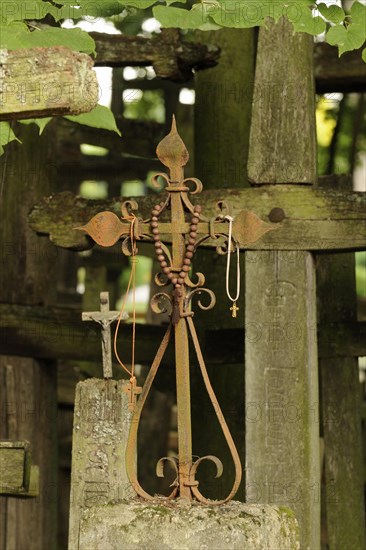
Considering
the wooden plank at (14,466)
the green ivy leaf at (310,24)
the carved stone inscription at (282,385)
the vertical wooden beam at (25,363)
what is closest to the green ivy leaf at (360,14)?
the green ivy leaf at (310,24)

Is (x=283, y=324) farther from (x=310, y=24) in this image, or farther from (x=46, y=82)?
(x=46, y=82)

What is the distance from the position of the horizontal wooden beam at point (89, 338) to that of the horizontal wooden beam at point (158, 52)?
1.48 metres

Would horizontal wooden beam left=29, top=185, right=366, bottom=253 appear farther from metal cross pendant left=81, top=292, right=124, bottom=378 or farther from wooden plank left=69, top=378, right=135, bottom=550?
wooden plank left=69, top=378, right=135, bottom=550

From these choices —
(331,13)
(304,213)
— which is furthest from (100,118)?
(331,13)

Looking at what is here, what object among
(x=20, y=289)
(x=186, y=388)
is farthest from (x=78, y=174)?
(x=186, y=388)

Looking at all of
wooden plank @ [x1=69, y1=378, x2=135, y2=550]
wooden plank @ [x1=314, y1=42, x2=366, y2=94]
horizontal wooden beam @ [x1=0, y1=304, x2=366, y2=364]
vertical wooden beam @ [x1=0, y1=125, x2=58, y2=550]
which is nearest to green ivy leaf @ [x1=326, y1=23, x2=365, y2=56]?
wooden plank @ [x1=69, y1=378, x2=135, y2=550]

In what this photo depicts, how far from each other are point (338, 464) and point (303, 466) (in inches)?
68.9

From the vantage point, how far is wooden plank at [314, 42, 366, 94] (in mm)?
7250

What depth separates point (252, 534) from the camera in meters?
4.49

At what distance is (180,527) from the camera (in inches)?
177

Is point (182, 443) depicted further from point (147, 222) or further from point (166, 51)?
point (166, 51)

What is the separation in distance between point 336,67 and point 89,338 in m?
2.13

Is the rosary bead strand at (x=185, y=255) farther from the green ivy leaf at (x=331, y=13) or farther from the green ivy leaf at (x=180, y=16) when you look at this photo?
the green ivy leaf at (x=331, y=13)

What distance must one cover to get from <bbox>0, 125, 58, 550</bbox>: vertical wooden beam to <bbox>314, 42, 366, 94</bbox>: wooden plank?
177 cm
